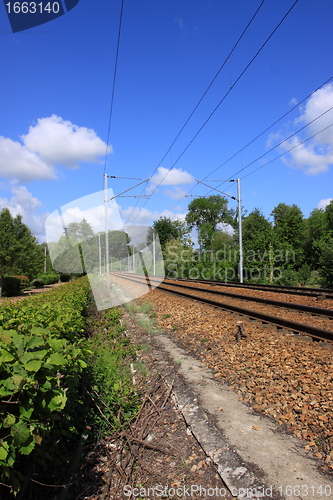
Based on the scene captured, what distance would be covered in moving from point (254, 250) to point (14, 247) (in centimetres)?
1947

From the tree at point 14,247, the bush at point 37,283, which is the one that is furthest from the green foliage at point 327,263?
the bush at point 37,283

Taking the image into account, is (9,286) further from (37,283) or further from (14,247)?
(37,283)

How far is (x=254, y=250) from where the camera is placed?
80.9 feet

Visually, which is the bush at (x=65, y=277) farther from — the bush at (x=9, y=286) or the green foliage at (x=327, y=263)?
the green foliage at (x=327, y=263)

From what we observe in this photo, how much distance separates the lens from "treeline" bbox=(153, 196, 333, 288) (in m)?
23.2

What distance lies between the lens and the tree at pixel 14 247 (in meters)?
27.6

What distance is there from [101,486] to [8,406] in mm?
1739

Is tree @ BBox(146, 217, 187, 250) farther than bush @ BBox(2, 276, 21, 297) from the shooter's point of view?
Yes

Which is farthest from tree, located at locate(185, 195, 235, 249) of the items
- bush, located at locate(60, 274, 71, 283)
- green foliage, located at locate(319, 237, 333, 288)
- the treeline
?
green foliage, located at locate(319, 237, 333, 288)

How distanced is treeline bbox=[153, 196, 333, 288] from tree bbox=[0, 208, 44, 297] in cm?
1736

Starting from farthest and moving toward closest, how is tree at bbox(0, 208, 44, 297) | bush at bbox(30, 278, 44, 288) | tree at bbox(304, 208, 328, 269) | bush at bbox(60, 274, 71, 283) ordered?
bush at bbox(60, 274, 71, 283)
tree at bbox(304, 208, 328, 269)
bush at bbox(30, 278, 44, 288)
tree at bbox(0, 208, 44, 297)

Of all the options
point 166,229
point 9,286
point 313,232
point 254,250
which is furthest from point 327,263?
point 166,229

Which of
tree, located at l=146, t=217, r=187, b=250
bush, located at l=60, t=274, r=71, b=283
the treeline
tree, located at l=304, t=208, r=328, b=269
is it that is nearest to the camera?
the treeline

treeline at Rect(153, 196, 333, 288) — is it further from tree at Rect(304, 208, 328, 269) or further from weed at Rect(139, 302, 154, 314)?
weed at Rect(139, 302, 154, 314)
